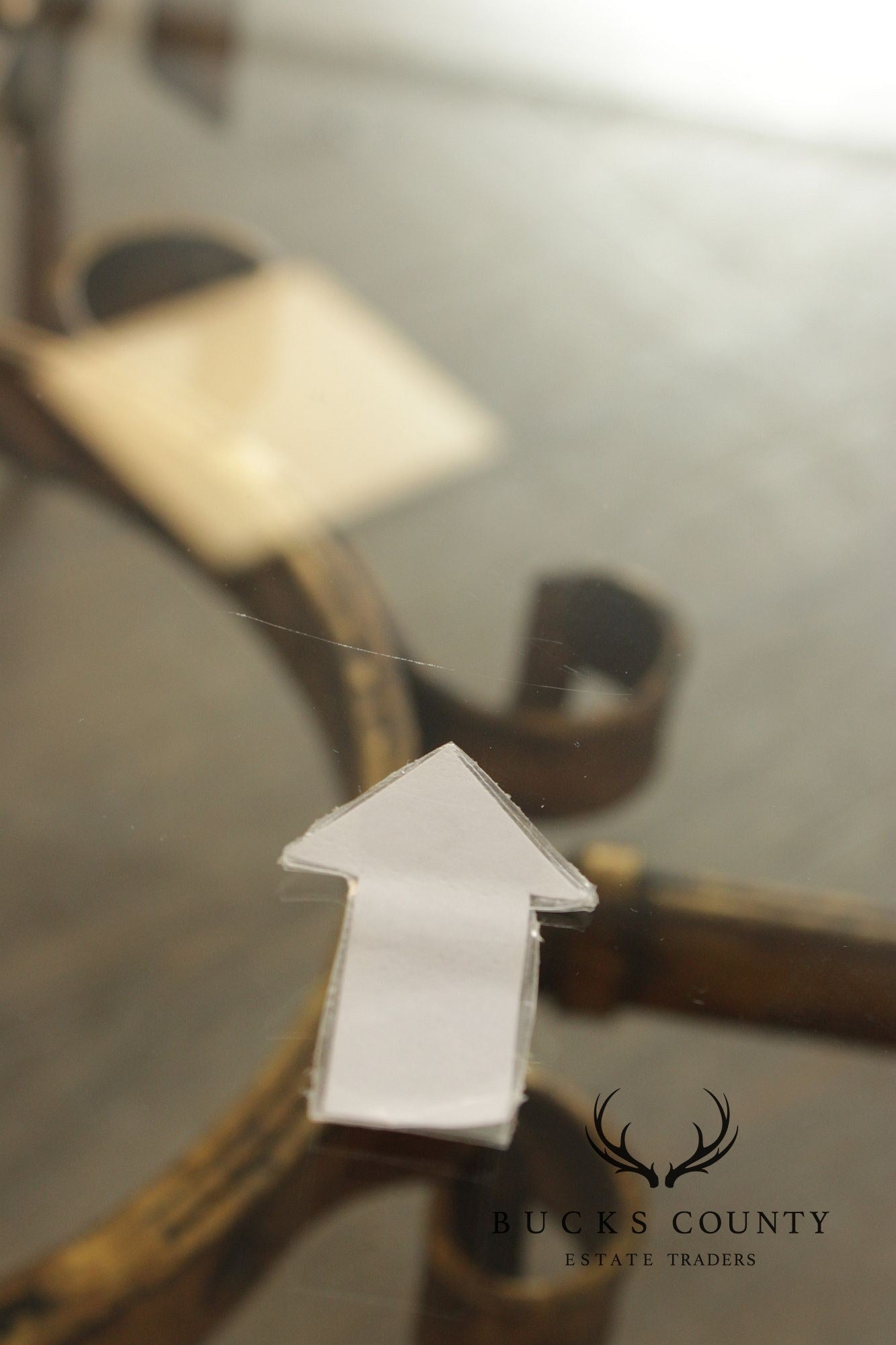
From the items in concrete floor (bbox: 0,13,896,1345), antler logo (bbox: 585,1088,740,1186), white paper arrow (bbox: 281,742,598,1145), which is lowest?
concrete floor (bbox: 0,13,896,1345)

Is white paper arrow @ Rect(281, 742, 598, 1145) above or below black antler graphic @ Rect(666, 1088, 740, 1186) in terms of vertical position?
above

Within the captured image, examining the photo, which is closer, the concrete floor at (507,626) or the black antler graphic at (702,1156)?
the black antler graphic at (702,1156)

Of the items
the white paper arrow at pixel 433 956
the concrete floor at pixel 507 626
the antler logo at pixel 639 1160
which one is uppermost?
the white paper arrow at pixel 433 956

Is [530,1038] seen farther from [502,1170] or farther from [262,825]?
[262,825]

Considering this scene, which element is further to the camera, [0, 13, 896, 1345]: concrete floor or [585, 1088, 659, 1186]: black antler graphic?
[0, 13, 896, 1345]: concrete floor

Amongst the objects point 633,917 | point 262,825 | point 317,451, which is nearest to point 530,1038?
point 633,917
